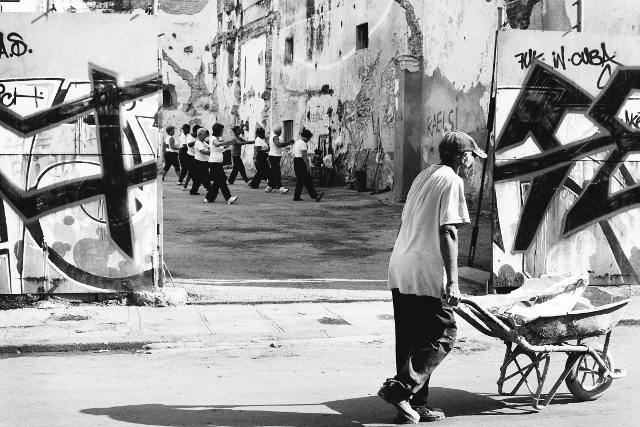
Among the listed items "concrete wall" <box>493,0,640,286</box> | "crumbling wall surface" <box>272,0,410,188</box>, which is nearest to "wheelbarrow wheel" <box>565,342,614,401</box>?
"concrete wall" <box>493,0,640,286</box>

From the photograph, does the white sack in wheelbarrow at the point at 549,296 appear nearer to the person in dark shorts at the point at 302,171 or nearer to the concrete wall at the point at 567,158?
the concrete wall at the point at 567,158

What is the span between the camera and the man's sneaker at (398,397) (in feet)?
18.0

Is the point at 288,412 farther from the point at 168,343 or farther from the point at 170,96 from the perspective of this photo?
the point at 170,96

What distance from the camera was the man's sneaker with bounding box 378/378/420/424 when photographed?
18.0 feet

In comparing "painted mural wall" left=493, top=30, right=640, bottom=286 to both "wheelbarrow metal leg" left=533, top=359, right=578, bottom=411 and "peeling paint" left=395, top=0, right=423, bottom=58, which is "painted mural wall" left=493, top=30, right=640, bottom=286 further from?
"peeling paint" left=395, top=0, right=423, bottom=58

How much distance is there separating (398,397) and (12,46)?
5.79m

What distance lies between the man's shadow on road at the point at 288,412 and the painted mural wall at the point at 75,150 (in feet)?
12.2

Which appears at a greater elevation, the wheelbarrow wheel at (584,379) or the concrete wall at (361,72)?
the concrete wall at (361,72)

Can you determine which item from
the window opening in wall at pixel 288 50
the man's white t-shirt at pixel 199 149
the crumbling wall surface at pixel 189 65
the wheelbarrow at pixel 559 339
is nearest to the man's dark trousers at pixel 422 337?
the wheelbarrow at pixel 559 339

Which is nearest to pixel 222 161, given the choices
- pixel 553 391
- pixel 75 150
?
pixel 75 150

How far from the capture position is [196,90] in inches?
1598

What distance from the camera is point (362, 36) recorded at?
2402cm

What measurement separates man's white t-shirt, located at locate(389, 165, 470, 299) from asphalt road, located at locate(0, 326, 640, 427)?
2.99ft

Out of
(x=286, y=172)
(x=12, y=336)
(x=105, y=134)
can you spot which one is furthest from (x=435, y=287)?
(x=286, y=172)
